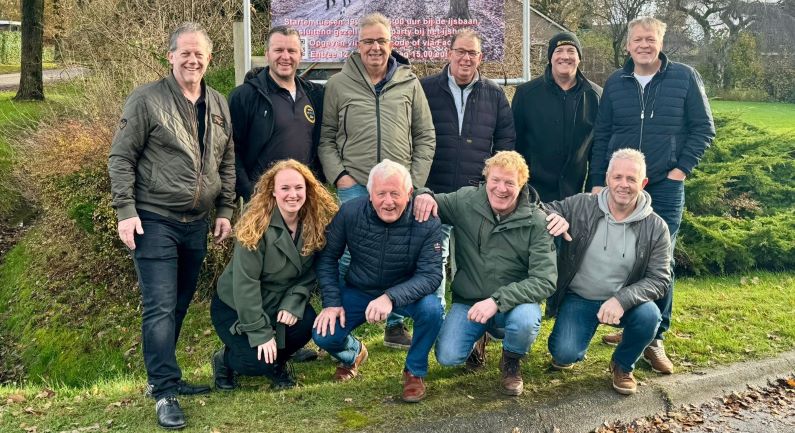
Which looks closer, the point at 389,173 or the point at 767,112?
the point at 389,173

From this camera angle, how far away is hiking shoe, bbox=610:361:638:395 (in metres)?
4.47

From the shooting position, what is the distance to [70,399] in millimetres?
4617

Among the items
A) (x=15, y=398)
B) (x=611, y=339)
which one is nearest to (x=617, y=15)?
(x=611, y=339)

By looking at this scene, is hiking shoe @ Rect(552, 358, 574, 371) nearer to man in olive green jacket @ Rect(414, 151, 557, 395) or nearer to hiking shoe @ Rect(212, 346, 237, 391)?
man in olive green jacket @ Rect(414, 151, 557, 395)

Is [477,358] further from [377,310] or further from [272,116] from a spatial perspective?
[272,116]

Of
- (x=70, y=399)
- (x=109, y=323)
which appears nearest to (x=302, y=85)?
(x=70, y=399)

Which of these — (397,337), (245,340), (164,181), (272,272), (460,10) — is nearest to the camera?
(164,181)

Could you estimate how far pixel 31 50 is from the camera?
21.3m

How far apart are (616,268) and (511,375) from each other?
3.20ft

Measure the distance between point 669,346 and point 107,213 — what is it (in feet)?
20.9

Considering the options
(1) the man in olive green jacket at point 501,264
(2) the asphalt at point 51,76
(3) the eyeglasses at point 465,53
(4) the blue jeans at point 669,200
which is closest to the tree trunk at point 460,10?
(3) the eyeglasses at point 465,53

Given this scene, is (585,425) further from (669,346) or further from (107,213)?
(107,213)

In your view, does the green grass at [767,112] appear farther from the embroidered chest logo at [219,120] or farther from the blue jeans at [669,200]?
the embroidered chest logo at [219,120]

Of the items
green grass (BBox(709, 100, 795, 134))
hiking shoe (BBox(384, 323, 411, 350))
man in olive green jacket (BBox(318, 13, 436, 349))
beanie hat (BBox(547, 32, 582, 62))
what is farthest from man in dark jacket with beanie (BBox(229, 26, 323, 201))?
green grass (BBox(709, 100, 795, 134))
